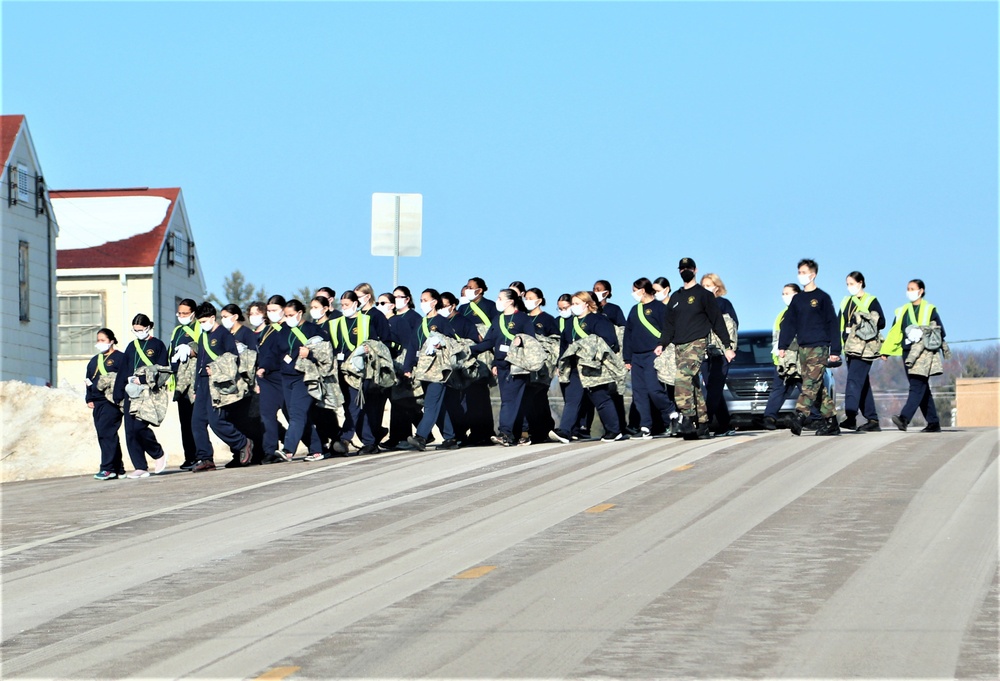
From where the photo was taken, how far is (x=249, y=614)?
8312 mm

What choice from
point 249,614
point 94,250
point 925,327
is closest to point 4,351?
point 94,250

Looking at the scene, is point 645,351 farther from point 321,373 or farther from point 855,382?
point 321,373

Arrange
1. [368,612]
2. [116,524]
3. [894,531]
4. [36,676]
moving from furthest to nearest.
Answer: [116,524], [894,531], [368,612], [36,676]

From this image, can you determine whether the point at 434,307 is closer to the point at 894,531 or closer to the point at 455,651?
the point at 894,531

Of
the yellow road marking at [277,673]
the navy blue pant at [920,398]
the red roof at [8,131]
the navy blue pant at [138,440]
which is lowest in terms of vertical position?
the yellow road marking at [277,673]

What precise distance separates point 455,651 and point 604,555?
8.92ft

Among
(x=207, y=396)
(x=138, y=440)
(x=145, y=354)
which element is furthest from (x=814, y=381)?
(x=138, y=440)

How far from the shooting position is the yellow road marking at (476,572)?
361 inches

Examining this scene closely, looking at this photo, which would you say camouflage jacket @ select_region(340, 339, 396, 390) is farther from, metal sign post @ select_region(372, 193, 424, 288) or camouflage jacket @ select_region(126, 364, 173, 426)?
metal sign post @ select_region(372, 193, 424, 288)

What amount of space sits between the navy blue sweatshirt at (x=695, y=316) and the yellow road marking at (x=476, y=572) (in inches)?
325

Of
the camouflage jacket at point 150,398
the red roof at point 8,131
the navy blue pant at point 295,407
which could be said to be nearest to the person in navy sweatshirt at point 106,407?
the camouflage jacket at point 150,398

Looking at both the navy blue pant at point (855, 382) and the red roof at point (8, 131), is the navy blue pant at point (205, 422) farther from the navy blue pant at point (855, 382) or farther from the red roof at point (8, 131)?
the red roof at point (8, 131)

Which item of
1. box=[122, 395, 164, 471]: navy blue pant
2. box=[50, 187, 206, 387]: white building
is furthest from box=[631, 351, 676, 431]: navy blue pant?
box=[50, 187, 206, 387]: white building

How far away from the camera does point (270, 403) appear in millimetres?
18500
